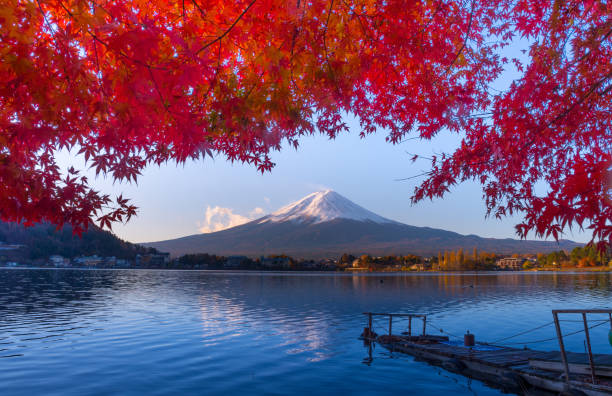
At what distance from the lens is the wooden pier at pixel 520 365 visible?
13133 millimetres

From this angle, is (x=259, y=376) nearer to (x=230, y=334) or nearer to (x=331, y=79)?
(x=230, y=334)

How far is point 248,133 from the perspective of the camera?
656 centimetres

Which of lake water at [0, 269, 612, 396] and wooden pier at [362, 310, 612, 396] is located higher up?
wooden pier at [362, 310, 612, 396]

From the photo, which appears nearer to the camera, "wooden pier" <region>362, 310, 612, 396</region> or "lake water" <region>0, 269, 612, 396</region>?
"wooden pier" <region>362, 310, 612, 396</region>

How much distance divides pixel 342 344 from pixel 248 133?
27172 millimetres

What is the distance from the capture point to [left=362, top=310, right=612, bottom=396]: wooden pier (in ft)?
43.1

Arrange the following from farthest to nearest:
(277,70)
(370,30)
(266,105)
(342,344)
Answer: (342,344) → (370,30) → (266,105) → (277,70)

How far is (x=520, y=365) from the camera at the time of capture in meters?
18.5

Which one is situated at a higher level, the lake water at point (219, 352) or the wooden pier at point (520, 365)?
the wooden pier at point (520, 365)

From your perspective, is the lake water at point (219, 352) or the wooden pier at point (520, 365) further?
the lake water at point (219, 352)

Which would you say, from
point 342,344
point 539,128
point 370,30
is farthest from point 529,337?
point 370,30

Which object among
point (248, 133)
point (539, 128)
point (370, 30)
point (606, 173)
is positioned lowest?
point (606, 173)

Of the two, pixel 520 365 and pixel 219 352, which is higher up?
pixel 520 365

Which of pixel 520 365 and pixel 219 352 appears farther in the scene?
pixel 219 352
